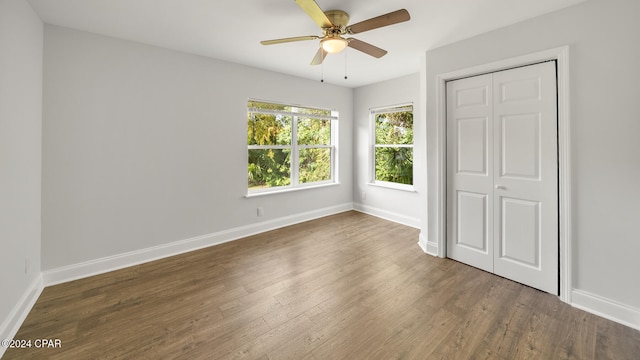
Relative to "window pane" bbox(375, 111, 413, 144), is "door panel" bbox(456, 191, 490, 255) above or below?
below

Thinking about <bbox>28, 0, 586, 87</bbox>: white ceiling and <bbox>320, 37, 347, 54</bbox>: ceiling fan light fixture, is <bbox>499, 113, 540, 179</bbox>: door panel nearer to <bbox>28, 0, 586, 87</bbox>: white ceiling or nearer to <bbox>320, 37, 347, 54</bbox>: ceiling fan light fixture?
<bbox>28, 0, 586, 87</bbox>: white ceiling

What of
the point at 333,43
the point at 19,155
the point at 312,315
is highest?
the point at 333,43

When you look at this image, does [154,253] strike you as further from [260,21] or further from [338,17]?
[338,17]

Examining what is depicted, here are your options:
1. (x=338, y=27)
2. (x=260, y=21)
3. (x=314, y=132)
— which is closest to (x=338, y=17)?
(x=338, y=27)

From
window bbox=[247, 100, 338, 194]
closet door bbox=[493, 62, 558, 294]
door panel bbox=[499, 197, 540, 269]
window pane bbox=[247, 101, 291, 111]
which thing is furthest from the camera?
window bbox=[247, 100, 338, 194]

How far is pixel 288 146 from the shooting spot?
174 inches

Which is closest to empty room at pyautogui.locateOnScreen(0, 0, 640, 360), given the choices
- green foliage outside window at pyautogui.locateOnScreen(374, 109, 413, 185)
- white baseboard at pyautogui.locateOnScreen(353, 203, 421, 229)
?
white baseboard at pyautogui.locateOnScreen(353, 203, 421, 229)

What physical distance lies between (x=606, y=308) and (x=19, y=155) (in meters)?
4.79

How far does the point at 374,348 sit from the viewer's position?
1.70 metres

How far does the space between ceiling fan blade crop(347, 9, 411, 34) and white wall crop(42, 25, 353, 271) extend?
216 cm

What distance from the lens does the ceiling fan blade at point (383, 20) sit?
1.87m

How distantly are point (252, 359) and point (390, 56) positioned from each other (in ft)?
11.7

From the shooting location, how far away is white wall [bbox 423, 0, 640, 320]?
1926 millimetres

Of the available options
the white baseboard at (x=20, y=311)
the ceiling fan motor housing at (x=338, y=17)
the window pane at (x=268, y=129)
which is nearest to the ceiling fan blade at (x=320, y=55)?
the ceiling fan motor housing at (x=338, y=17)
